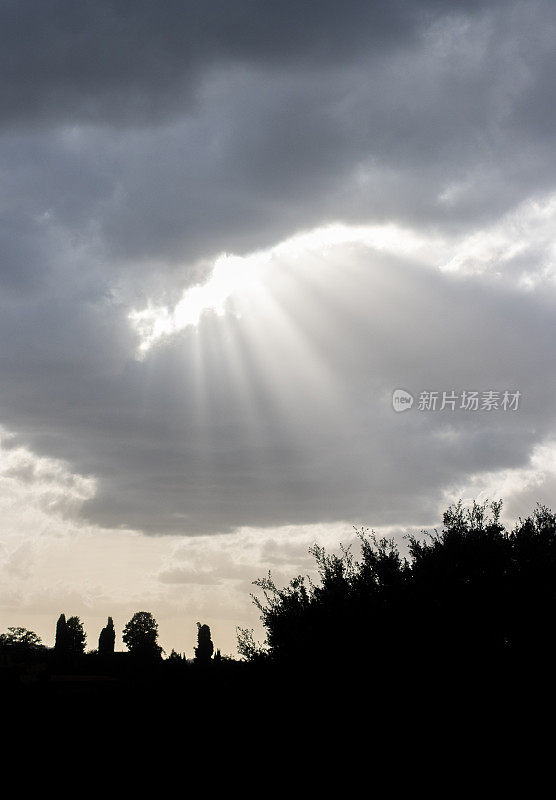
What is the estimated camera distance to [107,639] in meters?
108

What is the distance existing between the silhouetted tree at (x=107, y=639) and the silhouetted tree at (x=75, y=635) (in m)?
14.7

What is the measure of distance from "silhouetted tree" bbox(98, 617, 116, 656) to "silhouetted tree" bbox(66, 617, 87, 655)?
48.3ft

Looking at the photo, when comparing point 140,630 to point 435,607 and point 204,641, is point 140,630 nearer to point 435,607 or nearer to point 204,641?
point 204,641

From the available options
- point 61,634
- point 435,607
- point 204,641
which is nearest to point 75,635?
point 61,634

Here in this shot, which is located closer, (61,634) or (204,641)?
(204,641)

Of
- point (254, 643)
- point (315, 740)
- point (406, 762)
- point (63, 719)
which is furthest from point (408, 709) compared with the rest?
point (254, 643)

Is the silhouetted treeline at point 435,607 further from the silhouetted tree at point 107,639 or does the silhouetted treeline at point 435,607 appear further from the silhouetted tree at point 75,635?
the silhouetted tree at point 75,635

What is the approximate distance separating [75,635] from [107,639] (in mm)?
20339

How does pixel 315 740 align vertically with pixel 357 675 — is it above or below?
below

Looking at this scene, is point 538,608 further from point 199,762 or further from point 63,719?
point 63,719

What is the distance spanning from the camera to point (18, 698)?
17.8 m

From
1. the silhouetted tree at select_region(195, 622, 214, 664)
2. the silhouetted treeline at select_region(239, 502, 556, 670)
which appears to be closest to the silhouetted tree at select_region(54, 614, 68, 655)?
the silhouetted tree at select_region(195, 622, 214, 664)

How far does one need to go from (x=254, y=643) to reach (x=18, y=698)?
18.2m

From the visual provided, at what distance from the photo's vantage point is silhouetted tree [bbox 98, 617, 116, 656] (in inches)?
4218
